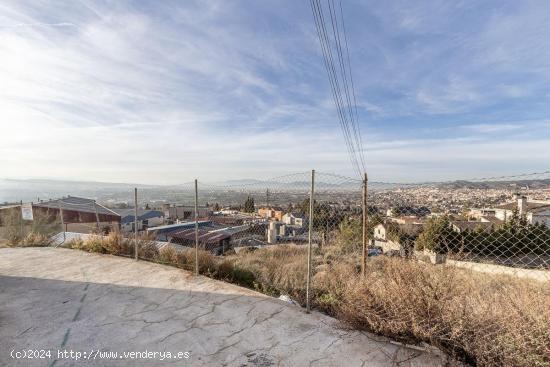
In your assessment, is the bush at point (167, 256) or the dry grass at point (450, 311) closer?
the dry grass at point (450, 311)

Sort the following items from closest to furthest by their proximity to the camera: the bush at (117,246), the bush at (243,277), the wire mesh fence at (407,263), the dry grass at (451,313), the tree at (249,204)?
the dry grass at (451,313), the wire mesh fence at (407,263), the bush at (243,277), the tree at (249,204), the bush at (117,246)

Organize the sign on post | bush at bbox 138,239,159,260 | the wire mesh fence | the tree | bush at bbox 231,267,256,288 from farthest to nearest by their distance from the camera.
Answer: the sign on post → bush at bbox 138,239,159,260 → the tree → bush at bbox 231,267,256,288 → the wire mesh fence

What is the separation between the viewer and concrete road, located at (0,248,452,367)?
3.14m

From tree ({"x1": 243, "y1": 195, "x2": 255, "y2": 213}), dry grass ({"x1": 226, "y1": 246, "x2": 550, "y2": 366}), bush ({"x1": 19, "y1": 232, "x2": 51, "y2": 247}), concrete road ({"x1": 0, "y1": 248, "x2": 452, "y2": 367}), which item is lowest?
Answer: bush ({"x1": 19, "y1": 232, "x2": 51, "y2": 247})

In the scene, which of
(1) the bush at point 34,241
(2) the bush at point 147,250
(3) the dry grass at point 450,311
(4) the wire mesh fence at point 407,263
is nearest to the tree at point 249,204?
(4) the wire mesh fence at point 407,263

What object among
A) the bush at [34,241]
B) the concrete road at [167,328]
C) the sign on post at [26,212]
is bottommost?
the bush at [34,241]

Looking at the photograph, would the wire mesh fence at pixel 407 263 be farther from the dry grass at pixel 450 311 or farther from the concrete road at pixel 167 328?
the concrete road at pixel 167 328

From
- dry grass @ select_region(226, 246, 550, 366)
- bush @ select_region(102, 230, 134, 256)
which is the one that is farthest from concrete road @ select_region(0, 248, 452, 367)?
bush @ select_region(102, 230, 134, 256)

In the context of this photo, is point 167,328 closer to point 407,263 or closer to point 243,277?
point 243,277

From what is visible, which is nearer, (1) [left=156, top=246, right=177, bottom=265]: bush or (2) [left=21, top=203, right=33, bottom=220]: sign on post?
(1) [left=156, top=246, right=177, bottom=265]: bush

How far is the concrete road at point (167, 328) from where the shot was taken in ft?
10.3

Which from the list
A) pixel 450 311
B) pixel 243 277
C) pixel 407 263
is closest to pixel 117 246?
pixel 243 277

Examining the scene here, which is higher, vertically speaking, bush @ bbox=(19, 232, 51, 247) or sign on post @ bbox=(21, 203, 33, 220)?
sign on post @ bbox=(21, 203, 33, 220)

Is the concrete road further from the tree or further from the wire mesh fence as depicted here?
the tree
